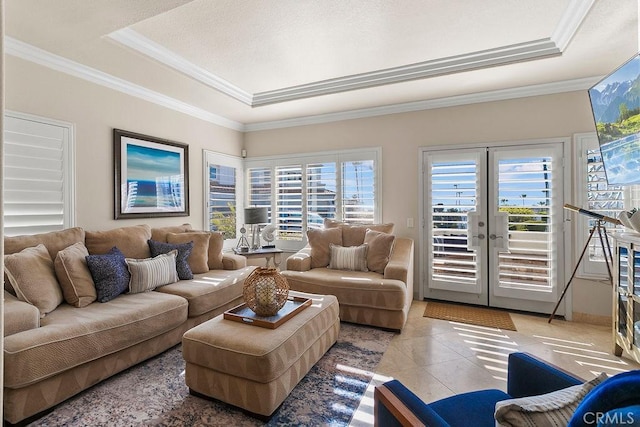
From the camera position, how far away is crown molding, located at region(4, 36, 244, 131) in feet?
8.41

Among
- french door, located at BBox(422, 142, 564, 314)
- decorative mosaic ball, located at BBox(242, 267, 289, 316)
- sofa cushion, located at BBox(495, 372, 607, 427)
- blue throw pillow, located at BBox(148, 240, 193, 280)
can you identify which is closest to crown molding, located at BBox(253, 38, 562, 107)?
french door, located at BBox(422, 142, 564, 314)

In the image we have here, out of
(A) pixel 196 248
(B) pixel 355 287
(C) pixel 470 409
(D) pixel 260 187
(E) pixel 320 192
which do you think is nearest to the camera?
(C) pixel 470 409

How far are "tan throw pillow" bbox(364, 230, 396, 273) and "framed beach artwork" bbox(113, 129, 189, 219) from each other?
8.19ft

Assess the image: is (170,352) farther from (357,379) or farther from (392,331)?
(392,331)

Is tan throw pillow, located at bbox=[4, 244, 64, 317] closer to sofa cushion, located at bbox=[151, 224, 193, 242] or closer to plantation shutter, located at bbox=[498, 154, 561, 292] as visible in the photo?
sofa cushion, located at bbox=[151, 224, 193, 242]

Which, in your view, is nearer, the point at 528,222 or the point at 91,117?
the point at 91,117

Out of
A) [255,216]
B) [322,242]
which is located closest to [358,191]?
[322,242]

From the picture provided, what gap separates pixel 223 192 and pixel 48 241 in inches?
95.5

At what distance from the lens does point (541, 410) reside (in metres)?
0.80

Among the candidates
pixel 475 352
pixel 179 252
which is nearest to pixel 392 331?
pixel 475 352

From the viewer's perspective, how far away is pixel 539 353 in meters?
2.62

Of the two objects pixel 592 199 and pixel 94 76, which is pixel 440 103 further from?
pixel 94 76

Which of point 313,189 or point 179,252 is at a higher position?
point 313,189
